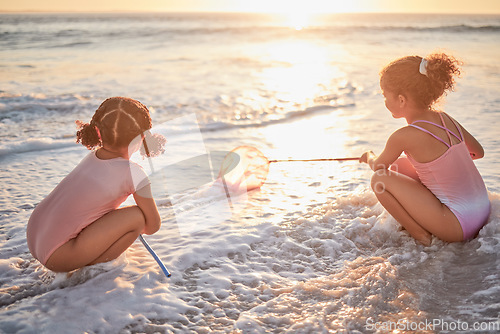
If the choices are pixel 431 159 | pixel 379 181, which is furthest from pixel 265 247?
pixel 431 159

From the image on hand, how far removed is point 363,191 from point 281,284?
1.74 metres

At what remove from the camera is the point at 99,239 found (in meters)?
2.78

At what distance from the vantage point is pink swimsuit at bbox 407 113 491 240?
3.04 metres

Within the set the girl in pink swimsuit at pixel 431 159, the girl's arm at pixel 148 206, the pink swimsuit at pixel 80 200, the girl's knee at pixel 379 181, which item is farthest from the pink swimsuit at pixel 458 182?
A: the pink swimsuit at pixel 80 200

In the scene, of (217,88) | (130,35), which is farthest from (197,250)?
(130,35)

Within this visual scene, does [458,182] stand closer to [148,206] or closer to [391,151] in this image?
[391,151]

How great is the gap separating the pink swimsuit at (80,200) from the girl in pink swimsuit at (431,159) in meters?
1.69

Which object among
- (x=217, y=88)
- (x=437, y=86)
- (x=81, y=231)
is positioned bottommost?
(x=217, y=88)

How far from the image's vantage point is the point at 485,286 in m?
2.72

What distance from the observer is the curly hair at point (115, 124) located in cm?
272

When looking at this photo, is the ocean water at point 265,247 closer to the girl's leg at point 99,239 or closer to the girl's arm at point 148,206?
the girl's leg at point 99,239

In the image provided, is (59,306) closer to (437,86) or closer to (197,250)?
(197,250)

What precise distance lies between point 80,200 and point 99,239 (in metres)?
0.27

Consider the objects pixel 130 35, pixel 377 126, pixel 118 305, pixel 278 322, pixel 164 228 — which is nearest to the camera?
pixel 278 322
